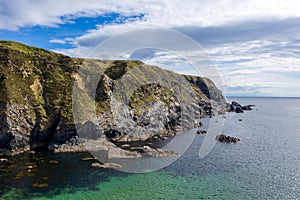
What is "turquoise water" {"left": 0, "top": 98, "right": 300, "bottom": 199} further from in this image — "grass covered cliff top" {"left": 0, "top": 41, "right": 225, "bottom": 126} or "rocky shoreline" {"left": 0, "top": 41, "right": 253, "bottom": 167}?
"grass covered cliff top" {"left": 0, "top": 41, "right": 225, "bottom": 126}

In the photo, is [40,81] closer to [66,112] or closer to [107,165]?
[66,112]

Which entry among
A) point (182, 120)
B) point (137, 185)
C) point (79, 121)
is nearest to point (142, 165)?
point (137, 185)

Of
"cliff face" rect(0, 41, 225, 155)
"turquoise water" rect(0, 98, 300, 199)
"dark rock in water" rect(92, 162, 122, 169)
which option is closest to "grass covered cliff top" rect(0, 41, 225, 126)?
"cliff face" rect(0, 41, 225, 155)

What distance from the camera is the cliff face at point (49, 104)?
267 feet

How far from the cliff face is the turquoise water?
9430 mm

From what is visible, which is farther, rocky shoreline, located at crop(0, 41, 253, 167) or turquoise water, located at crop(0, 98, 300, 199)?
rocky shoreline, located at crop(0, 41, 253, 167)

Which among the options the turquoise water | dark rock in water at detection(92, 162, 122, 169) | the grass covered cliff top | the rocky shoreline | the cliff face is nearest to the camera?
the turquoise water

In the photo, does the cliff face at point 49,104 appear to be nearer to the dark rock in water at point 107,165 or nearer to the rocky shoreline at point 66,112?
the rocky shoreline at point 66,112

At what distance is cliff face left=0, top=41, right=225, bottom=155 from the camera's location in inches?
3199

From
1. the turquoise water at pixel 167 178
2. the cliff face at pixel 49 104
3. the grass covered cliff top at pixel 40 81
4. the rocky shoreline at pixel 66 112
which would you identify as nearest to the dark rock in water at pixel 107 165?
the turquoise water at pixel 167 178

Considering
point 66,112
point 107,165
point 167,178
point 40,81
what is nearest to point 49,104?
point 66,112

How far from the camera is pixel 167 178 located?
6047 cm

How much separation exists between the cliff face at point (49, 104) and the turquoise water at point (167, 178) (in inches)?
371

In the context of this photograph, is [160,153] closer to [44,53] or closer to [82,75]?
[82,75]
